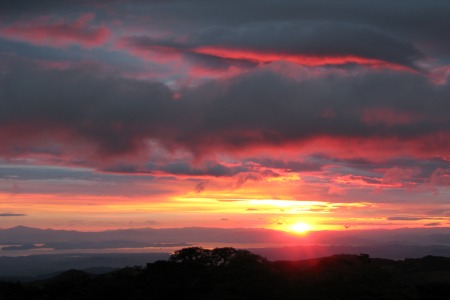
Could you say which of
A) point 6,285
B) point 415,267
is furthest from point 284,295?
point 415,267

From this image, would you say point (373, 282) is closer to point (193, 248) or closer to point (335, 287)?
point (335, 287)

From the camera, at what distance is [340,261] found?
2378 inches

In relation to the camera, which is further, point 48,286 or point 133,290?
point 48,286

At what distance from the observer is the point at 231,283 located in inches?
1993

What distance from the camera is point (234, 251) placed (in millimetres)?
59938

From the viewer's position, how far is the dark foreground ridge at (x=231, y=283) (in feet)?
161

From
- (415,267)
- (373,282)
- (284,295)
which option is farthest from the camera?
(415,267)

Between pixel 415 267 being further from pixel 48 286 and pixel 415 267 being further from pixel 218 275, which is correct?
pixel 48 286

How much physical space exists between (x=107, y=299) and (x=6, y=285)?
11944 mm

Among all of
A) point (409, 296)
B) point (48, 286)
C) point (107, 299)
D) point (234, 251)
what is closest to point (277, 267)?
point (234, 251)

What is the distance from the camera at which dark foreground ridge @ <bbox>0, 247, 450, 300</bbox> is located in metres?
49.0

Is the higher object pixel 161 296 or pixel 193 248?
pixel 193 248

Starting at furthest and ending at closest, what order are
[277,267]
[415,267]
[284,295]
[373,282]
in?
[415,267]
[277,267]
[373,282]
[284,295]

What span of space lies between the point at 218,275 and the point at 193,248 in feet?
18.8
